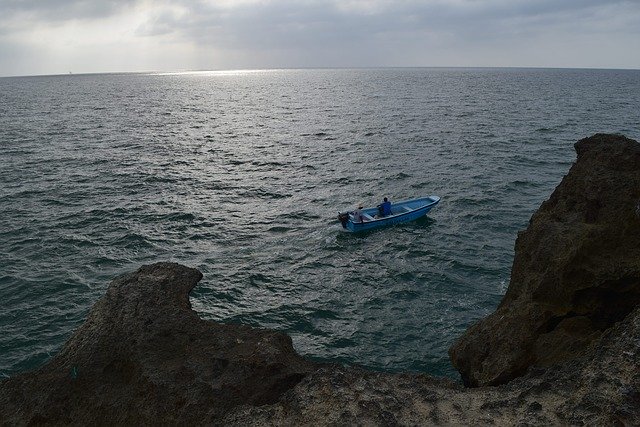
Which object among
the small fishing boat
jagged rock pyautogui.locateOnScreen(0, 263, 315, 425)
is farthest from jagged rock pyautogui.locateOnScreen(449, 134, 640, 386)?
the small fishing boat

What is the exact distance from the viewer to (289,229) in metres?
29.9

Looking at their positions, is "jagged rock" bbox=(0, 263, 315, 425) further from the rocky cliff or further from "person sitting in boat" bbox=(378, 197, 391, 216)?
"person sitting in boat" bbox=(378, 197, 391, 216)

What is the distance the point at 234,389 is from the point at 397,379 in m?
3.49

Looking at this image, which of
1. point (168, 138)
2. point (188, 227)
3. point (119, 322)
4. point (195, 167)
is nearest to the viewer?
point (119, 322)

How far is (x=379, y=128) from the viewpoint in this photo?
69062 mm

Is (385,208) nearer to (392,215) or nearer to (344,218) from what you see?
(392,215)

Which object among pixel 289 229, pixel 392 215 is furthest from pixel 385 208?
pixel 289 229

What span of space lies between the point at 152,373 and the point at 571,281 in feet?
34.0

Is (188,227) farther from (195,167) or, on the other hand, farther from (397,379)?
(397,379)

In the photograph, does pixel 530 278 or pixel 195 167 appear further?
pixel 195 167

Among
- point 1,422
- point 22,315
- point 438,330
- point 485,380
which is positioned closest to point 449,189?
point 438,330

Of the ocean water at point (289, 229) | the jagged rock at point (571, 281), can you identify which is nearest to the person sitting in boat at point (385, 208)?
the ocean water at point (289, 229)

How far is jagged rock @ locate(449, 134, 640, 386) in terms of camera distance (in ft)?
35.6

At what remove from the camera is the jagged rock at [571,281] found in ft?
35.6
